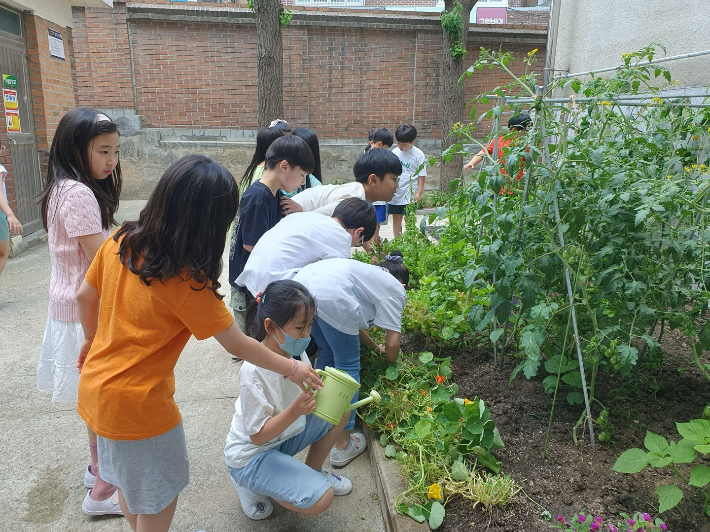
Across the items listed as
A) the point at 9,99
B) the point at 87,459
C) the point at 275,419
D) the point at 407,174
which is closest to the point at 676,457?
the point at 275,419

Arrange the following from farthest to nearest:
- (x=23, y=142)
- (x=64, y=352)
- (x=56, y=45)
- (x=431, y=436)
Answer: (x=56, y=45) → (x=23, y=142) → (x=431, y=436) → (x=64, y=352)

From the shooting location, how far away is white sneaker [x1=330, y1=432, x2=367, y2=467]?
2.87 metres

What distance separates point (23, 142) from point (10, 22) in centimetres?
148

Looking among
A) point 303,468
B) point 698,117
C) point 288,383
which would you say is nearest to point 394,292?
point 288,383

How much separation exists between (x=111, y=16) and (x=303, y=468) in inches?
422

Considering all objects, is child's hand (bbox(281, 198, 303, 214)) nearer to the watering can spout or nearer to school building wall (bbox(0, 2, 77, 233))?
the watering can spout

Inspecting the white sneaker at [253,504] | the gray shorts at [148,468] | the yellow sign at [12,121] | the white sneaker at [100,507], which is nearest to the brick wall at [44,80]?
the yellow sign at [12,121]

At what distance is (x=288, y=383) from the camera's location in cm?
229

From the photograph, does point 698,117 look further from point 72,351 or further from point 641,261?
point 72,351

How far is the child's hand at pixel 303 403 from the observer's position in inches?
78.8

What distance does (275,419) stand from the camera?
210 cm

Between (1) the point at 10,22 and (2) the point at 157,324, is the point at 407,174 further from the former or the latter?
(2) the point at 157,324

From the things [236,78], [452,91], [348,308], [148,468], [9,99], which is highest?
[236,78]

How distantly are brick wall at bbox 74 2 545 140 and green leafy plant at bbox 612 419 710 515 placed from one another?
400 inches
